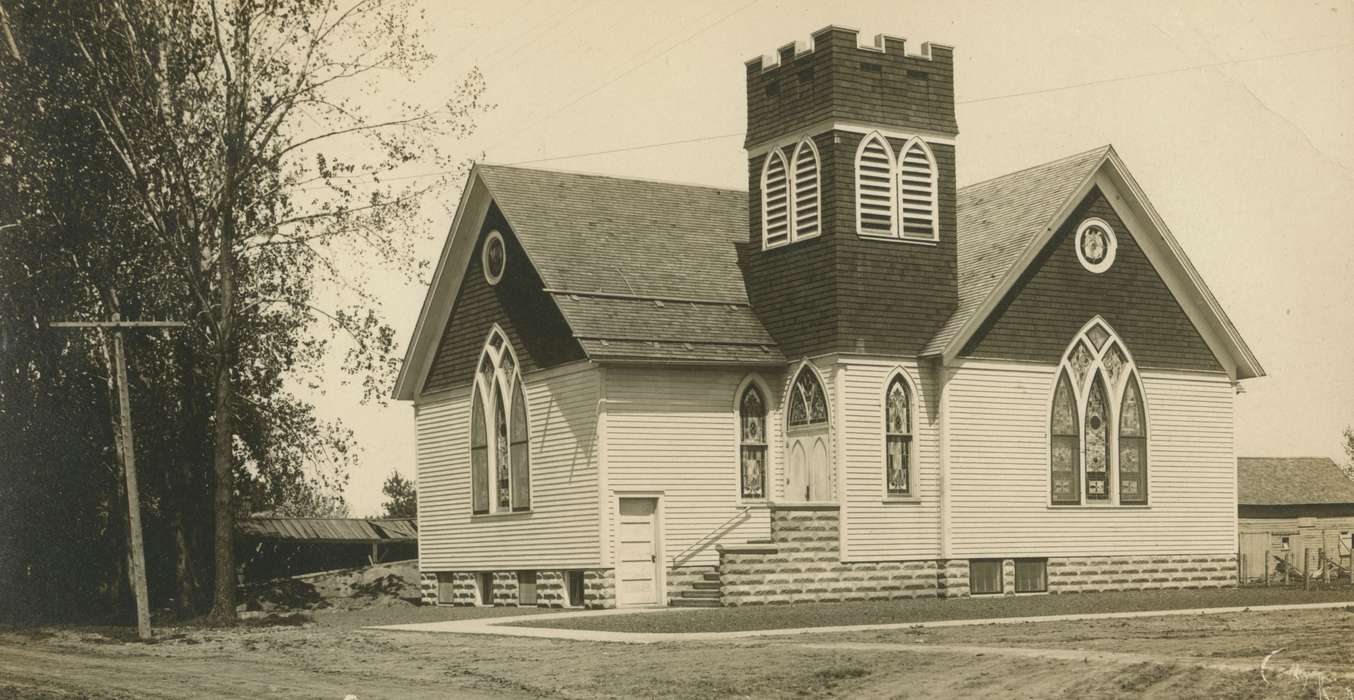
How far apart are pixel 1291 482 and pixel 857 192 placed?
38.2 m

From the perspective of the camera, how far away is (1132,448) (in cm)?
3891

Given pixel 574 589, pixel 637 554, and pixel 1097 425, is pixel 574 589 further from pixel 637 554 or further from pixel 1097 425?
pixel 1097 425

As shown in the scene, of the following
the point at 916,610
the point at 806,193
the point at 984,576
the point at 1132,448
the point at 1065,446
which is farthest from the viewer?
the point at 1132,448

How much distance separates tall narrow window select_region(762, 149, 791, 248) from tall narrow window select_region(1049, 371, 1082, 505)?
6.51 m

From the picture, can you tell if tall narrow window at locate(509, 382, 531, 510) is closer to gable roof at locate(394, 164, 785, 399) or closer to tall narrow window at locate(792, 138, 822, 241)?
gable roof at locate(394, 164, 785, 399)

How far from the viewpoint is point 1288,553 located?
181 ft

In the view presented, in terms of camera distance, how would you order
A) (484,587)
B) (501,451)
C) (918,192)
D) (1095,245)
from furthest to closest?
(484,587), (501,451), (1095,245), (918,192)

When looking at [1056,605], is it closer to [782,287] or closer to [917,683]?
[782,287]

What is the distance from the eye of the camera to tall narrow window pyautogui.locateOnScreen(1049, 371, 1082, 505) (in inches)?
1494

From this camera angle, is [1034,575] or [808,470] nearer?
[808,470]

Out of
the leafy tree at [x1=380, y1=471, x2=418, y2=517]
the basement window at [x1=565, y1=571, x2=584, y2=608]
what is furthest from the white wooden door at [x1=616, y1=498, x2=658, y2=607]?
the leafy tree at [x1=380, y1=471, x2=418, y2=517]

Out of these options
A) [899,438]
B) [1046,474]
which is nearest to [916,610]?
[899,438]

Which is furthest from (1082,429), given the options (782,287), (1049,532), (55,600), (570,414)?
(55,600)

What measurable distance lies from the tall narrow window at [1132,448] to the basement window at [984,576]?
3538 millimetres
